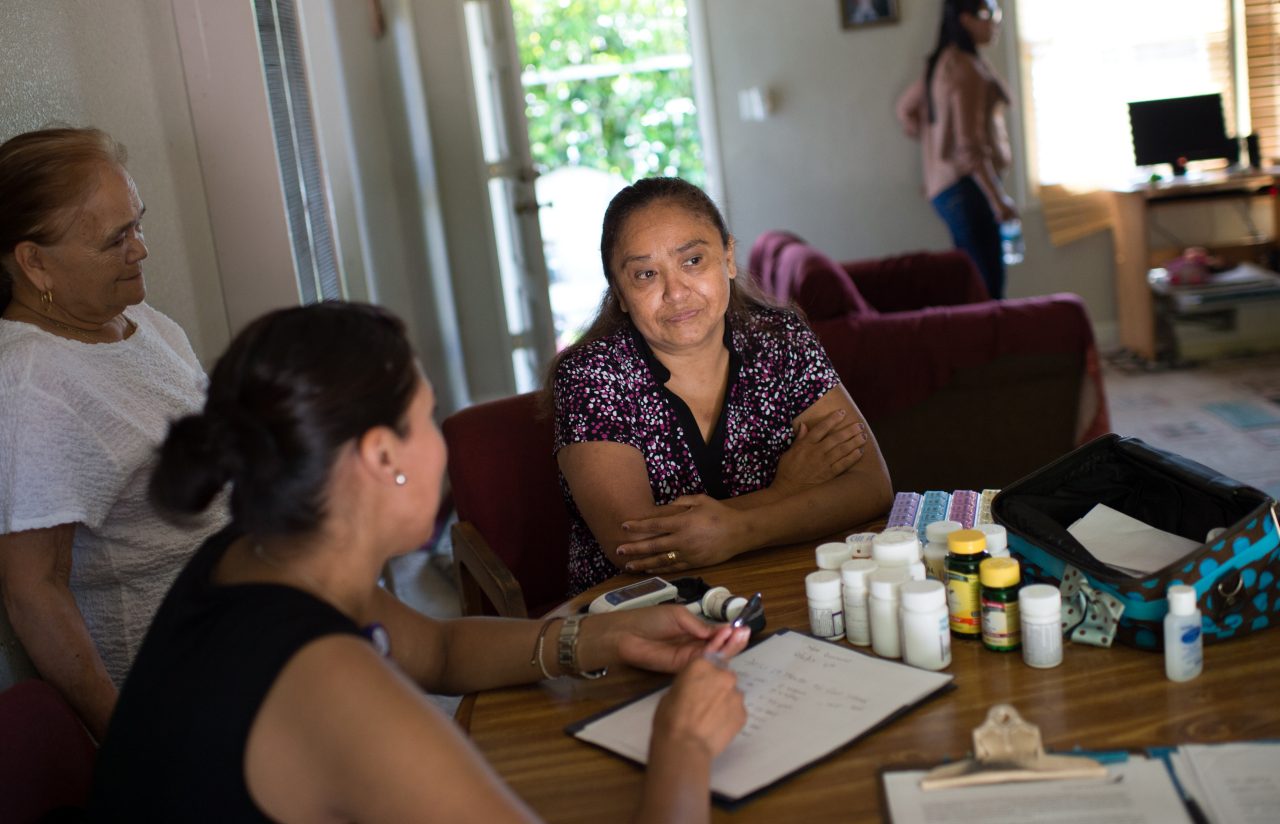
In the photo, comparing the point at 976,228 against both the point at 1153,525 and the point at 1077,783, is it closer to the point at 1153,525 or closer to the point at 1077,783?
the point at 1153,525

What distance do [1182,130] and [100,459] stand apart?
5.92 meters

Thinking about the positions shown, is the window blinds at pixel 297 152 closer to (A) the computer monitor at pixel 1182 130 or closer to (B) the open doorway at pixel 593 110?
(B) the open doorway at pixel 593 110

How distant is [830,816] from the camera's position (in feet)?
3.49

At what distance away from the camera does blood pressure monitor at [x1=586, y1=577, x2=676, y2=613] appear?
1522 mm

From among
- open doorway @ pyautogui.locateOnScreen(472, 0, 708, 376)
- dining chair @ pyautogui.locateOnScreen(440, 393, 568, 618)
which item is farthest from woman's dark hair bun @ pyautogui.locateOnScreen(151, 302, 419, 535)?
open doorway @ pyautogui.locateOnScreen(472, 0, 708, 376)

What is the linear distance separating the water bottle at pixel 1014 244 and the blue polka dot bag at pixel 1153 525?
520 centimetres

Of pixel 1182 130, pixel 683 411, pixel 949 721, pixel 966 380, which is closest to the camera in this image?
pixel 949 721

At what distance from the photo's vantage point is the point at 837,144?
6.41 meters

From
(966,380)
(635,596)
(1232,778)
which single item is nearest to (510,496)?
(635,596)

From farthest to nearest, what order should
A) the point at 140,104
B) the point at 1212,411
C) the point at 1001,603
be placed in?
1. the point at 1212,411
2. the point at 140,104
3. the point at 1001,603

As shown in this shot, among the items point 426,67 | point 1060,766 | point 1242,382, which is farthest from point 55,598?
point 1242,382

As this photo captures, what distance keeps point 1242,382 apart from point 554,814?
5156 mm

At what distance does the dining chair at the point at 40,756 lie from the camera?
1.21 metres

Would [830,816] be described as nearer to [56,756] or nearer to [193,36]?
[56,756]
